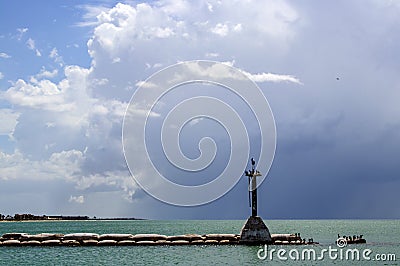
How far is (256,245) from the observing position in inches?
2847

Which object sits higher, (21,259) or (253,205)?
(253,205)

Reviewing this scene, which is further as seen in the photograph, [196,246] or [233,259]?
[196,246]

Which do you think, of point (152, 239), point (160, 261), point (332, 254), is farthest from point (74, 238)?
point (332, 254)

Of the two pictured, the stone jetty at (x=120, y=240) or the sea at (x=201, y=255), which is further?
the stone jetty at (x=120, y=240)

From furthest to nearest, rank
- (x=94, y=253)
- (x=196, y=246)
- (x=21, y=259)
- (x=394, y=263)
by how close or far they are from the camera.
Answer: (x=196, y=246)
(x=94, y=253)
(x=21, y=259)
(x=394, y=263)

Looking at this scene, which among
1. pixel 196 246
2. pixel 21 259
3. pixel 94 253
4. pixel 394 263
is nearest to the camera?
pixel 394 263

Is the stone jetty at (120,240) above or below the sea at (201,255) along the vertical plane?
above

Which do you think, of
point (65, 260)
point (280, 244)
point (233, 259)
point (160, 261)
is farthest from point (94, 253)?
point (280, 244)

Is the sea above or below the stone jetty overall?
below

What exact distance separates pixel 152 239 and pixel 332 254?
73.6 feet

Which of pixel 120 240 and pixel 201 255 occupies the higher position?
pixel 120 240

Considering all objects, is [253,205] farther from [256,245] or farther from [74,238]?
[74,238]

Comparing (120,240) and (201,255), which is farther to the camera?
(120,240)

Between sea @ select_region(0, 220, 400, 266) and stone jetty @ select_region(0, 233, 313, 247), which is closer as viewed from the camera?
sea @ select_region(0, 220, 400, 266)
